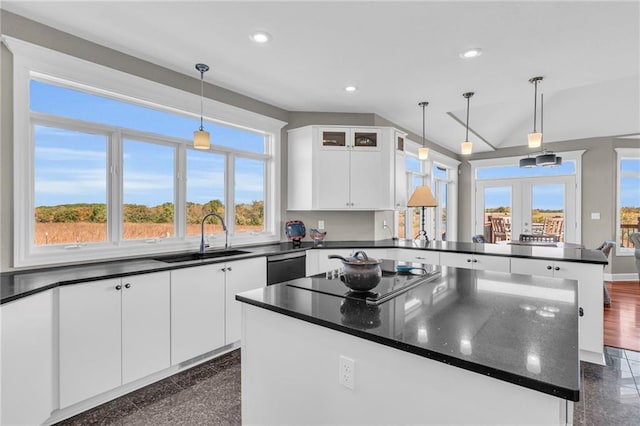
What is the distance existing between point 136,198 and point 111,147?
473 mm

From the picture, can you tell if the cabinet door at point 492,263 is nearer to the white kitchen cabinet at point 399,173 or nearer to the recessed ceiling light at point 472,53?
the white kitchen cabinet at point 399,173

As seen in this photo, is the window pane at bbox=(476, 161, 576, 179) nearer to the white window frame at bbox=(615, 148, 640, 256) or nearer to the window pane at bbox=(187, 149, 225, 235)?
the white window frame at bbox=(615, 148, 640, 256)

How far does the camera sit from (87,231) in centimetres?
261

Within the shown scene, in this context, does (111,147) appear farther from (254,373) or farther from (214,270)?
(254,373)

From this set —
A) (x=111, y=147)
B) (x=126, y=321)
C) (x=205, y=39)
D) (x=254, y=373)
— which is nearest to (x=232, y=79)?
(x=205, y=39)

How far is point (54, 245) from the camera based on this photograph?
2.42 meters

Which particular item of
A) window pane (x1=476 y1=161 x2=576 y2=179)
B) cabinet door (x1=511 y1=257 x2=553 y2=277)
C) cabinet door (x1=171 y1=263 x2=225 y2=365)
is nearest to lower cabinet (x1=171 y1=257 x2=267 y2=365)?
cabinet door (x1=171 y1=263 x2=225 y2=365)

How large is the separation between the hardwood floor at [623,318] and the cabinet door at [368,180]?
2.82 metres

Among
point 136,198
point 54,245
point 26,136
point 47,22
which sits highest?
point 47,22

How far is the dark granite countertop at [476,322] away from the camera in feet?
2.99

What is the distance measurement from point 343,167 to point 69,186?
2.89 m

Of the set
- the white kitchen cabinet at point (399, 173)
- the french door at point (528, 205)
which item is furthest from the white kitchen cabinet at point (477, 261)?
the french door at point (528, 205)

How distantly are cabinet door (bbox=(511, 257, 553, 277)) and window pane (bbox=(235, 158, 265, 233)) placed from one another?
2.88 metres

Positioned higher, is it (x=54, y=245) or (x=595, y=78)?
(x=595, y=78)
